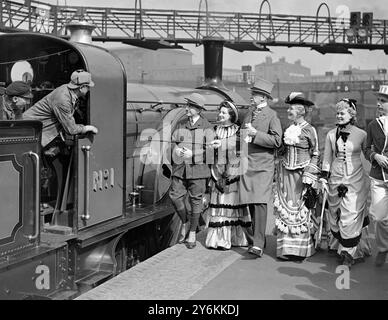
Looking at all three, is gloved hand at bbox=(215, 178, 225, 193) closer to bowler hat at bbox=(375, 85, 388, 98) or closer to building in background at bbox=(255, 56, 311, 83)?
bowler hat at bbox=(375, 85, 388, 98)

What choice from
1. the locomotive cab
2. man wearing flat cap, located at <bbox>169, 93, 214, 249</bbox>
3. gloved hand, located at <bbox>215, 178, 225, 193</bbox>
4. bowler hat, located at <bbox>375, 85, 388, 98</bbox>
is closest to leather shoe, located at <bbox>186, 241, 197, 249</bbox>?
man wearing flat cap, located at <bbox>169, 93, 214, 249</bbox>

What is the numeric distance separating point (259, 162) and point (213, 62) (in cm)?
538

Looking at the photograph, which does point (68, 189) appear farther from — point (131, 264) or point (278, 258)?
point (278, 258)

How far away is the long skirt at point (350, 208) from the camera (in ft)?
14.9

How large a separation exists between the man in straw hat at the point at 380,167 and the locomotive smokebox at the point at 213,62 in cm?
498

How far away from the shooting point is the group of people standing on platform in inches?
179

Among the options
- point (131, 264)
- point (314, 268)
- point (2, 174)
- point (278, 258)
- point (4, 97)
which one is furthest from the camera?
point (131, 264)

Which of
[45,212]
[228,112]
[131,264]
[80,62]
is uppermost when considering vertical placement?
[80,62]

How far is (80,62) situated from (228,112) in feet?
5.13

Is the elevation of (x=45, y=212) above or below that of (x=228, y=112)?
below

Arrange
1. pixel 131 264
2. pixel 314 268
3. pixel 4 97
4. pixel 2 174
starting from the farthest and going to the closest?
pixel 131 264 → pixel 314 268 → pixel 4 97 → pixel 2 174

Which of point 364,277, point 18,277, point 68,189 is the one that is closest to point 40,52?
point 68,189

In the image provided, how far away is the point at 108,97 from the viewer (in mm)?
4594

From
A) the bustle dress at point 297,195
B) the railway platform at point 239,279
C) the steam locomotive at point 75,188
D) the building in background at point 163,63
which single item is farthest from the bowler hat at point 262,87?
the building in background at point 163,63
